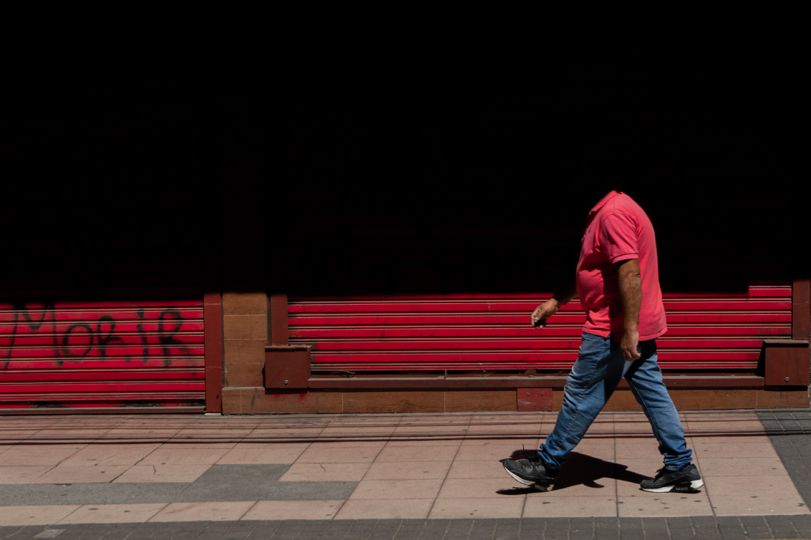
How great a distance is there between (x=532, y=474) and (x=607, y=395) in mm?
597

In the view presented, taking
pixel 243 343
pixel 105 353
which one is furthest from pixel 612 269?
pixel 105 353

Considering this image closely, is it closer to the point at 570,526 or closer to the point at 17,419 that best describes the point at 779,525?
the point at 570,526

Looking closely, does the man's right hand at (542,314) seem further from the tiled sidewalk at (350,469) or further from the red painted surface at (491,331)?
the red painted surface at (491,331)

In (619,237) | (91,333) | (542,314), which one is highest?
(619,237)

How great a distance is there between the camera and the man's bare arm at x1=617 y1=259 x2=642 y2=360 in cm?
619

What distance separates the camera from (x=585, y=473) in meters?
7.02

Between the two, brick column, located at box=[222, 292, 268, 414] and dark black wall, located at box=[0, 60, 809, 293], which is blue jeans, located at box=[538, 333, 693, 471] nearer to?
dark black wall, located at box=[0, 60, 809, 293]

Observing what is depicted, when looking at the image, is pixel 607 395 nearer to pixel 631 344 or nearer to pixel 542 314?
pixel 631 344

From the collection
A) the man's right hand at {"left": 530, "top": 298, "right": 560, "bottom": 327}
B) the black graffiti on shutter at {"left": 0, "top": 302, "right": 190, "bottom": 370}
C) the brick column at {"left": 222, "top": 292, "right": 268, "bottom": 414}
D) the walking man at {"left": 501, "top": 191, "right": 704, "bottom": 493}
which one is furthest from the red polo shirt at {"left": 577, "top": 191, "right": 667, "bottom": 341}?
the black graffiti on shutter at {"left": 0, "top": 302, "right": 190, "bottom": 370}

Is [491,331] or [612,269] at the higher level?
[612,269]

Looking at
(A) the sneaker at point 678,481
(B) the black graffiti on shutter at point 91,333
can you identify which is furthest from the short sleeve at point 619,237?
(B) the black graffiti on shutter at point 91,333

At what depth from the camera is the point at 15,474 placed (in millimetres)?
7609

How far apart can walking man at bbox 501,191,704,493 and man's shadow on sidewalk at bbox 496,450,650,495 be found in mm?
162

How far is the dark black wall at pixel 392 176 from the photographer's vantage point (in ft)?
29.2
